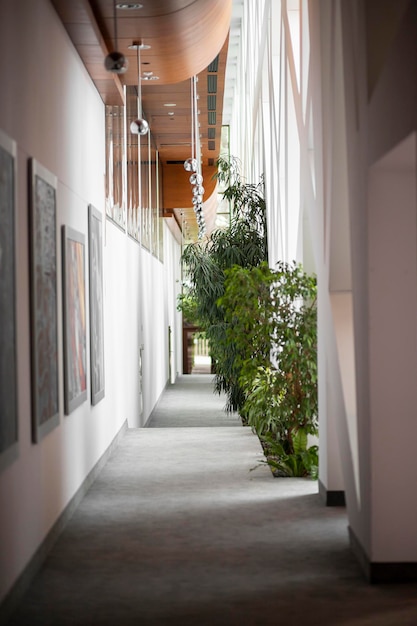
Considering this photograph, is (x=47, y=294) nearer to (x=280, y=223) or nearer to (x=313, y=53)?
(x=313, y=53)

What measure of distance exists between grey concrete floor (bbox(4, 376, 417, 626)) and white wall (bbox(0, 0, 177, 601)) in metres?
0.28

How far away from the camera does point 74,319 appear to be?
759cm

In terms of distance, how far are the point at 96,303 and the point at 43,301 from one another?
2969mm

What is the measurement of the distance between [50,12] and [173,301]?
2120 cm

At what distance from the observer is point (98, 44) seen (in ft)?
26.2

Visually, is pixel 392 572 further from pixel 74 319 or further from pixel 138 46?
pixel 138 46

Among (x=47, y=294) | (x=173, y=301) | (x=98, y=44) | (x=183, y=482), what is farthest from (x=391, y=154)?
(x=173, y=301)

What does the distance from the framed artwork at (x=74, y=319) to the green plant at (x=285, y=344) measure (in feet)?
5.14

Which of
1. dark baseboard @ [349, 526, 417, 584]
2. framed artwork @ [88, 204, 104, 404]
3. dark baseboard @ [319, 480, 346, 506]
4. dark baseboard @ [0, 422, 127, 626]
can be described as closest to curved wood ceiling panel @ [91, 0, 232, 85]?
framed artwork @ [88, 204, 104, 404]

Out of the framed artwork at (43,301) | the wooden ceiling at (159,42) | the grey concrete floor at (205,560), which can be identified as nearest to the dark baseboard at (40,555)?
the grey concrete floor at (205,560)

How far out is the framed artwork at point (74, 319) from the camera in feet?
23.5

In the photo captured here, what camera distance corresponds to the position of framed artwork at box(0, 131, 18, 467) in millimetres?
4840

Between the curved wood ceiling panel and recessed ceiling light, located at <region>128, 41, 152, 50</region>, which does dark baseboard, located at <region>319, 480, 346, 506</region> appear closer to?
the curved wood ceiling panel

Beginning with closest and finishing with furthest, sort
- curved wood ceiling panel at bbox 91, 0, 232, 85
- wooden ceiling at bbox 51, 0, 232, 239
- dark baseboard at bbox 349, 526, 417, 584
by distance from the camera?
1. dark baseboard at bbox 349, 526, 417, 584
2. wooden ceiling at bbox 51, 0, 232, 239
3. curved wood ceiling panel at bbox 91, 0, 232, 85
